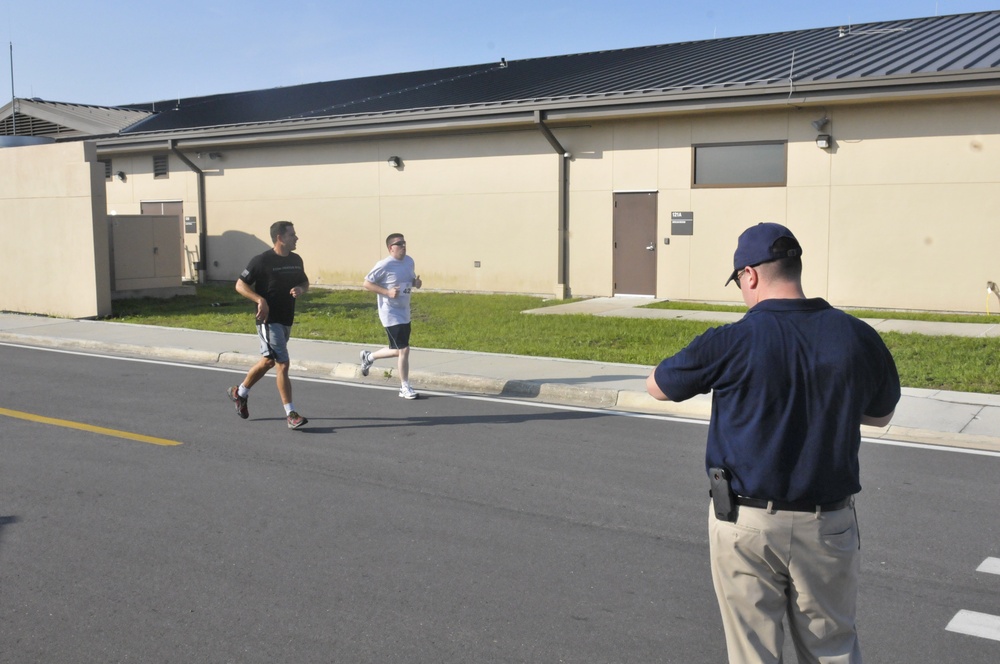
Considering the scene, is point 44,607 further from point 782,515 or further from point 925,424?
point 925,424

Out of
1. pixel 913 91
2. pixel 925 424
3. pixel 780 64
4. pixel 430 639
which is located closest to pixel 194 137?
pixel 780 64

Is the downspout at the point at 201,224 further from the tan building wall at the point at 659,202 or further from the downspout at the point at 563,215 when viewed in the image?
the downspout at the point at 563,215

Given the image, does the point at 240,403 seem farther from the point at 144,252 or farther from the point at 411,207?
the point at 411,207

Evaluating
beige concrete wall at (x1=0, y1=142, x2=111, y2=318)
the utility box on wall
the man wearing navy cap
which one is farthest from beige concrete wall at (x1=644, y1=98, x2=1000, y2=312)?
the man wearing navy cap

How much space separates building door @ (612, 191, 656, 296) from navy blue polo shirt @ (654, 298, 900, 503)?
58.9 ft

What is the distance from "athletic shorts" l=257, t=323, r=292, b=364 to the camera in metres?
9.62

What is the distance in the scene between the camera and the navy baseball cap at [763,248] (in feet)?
10.7

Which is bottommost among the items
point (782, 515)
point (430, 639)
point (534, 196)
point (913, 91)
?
point (430, 639)

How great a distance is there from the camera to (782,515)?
3.24 m

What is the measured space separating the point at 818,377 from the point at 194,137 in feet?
86.4

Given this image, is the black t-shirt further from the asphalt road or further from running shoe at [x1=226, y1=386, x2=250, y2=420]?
the asphalt road

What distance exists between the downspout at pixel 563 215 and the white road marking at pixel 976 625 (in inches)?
674

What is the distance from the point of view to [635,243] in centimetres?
2130

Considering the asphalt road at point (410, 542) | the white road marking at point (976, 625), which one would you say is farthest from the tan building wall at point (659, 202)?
the white road marking at point (976, 625)
